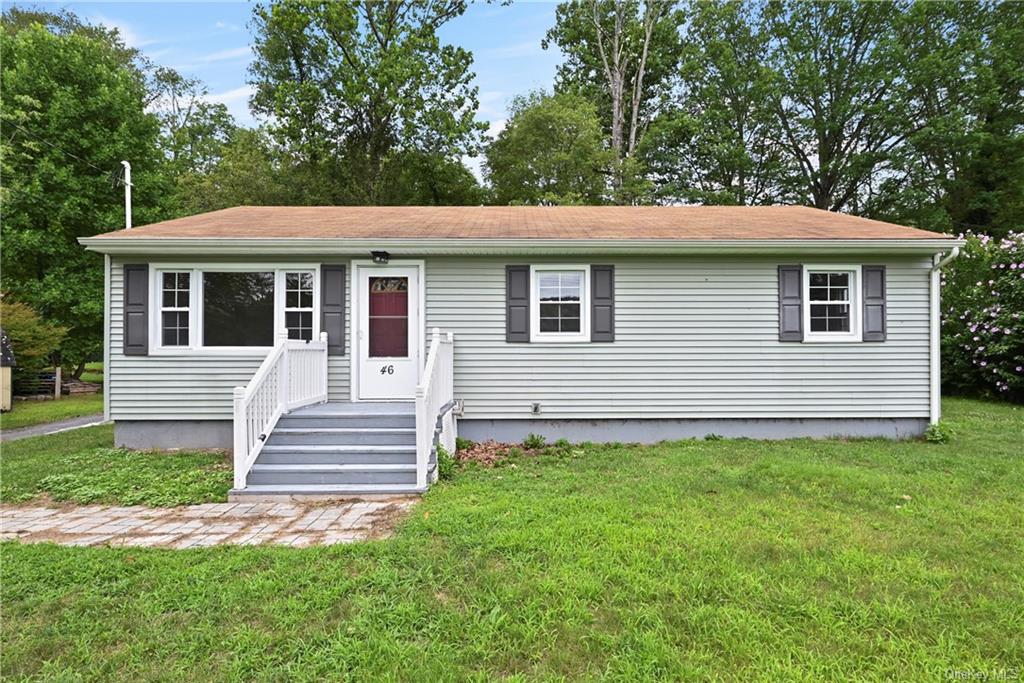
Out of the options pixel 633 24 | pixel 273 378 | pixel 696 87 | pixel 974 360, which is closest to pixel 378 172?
pixel 633 24

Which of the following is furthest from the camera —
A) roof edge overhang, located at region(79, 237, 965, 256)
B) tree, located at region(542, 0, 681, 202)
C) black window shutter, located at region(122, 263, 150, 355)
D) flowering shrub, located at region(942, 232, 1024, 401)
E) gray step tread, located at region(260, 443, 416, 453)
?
tree, located at region(542, 0, 681, 202)

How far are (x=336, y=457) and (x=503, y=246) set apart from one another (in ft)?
10.7

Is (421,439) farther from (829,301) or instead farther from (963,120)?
(963,120)

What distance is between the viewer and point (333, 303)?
6.67 m

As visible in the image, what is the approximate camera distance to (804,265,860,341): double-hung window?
6.74 meters

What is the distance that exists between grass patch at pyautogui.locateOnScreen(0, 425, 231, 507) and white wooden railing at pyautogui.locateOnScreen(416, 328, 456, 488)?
6.34 feet

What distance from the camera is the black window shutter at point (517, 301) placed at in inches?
265

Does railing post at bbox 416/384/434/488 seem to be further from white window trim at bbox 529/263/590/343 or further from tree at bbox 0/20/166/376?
tree at bbox 0/20/166/376

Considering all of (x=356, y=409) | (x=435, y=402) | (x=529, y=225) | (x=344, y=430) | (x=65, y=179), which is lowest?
(x=344, y=430)

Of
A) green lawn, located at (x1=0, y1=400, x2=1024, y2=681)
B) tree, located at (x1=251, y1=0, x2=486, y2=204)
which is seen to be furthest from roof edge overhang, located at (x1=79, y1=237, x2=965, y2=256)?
tree, located at (x1=251, y1=0, x2=486, y2=204)

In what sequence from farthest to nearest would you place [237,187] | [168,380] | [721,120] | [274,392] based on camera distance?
1. [721,120]
2. [237,187]
3. [168,380]
4. [274,392]

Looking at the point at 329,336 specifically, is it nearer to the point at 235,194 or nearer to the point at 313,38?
the point at 235,194

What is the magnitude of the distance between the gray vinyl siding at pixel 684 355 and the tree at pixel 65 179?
12981mm

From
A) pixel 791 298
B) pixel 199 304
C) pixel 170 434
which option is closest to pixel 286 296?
pixel 199 304
